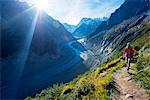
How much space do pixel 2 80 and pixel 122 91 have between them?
107 m

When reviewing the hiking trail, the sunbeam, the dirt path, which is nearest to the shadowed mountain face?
the sunbeam

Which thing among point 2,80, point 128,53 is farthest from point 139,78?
point 2,80

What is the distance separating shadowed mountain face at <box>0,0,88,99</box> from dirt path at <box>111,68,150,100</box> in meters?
76.0

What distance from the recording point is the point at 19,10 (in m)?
194

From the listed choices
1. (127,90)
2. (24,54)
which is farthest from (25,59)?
(127,90)

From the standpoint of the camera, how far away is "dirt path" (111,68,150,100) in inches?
744

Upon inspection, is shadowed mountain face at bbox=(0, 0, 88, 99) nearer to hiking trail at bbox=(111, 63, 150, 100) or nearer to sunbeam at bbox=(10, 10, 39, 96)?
sunbeam at bbox=(10, 10, 39, 96)

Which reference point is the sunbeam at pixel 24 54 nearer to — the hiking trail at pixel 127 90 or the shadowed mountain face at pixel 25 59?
the shadowed mountain face at pixel 25 59

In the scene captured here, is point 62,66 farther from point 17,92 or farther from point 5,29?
point 17,92

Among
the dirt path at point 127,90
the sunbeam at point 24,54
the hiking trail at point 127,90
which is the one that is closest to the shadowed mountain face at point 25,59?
the sunbeam at point 24,54

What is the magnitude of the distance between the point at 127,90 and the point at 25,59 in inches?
5219

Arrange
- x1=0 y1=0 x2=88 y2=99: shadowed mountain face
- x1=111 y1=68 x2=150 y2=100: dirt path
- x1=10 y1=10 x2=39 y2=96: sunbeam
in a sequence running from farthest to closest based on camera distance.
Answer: x1=10 y1=10 x2=39 y2=96: sunbeam < x1=0 y1=0 x2=88 y2=99: shadowed mountain face < x1=111 y1=68 x2=150 y2=100: dirt path

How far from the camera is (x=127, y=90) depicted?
20.6 meters

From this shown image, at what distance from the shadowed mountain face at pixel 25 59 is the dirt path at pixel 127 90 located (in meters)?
76.0
